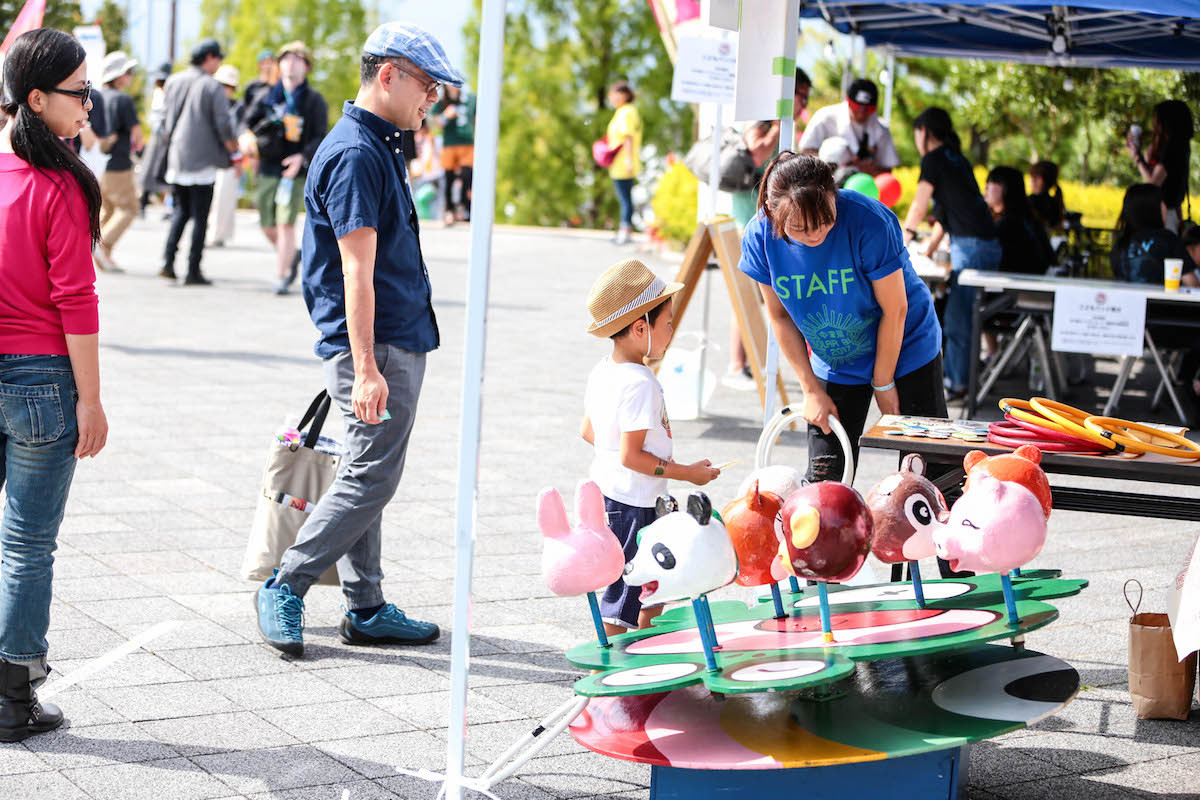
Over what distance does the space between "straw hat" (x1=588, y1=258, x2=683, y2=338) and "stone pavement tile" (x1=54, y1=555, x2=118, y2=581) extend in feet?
8.05

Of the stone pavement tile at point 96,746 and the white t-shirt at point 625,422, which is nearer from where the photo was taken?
the stone pavement tile at point 96,746

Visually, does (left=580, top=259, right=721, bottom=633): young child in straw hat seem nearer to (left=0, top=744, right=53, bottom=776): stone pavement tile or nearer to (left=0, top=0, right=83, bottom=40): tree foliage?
(left=0, top=744, right=53, bottom=776): stone pavement tile

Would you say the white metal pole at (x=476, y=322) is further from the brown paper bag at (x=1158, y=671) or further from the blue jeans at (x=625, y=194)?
the blue jeans at (x=625, y=194)

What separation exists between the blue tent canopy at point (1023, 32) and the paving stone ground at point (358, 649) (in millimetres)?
2659

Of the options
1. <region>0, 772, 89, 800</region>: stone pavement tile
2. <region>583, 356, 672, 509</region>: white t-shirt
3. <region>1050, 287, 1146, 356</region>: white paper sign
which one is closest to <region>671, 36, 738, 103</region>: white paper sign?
<region>1050, 287, 1146, 356</region>: white paper sign

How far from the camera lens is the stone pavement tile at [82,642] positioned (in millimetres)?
4320

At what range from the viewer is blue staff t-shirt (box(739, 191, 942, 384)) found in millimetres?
4285

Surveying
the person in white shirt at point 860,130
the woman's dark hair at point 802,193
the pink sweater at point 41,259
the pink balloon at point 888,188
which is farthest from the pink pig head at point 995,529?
the person in white shirt at point 860,130

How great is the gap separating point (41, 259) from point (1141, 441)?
3.03m

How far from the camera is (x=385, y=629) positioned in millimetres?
4559

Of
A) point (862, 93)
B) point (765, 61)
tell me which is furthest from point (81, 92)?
point (862, 93)

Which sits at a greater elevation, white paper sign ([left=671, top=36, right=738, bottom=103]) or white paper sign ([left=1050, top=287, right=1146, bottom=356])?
white paper sign ([left=671, top=36, right=738, bottom=103])

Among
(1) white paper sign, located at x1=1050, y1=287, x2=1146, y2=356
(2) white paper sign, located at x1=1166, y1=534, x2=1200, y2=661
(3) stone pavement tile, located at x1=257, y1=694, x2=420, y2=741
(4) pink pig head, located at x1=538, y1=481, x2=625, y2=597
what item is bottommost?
(3) stone pavement tile, located at x1=257, y1=694, x2=420, y2=741

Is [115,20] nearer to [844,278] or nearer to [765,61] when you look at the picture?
[765,61]
